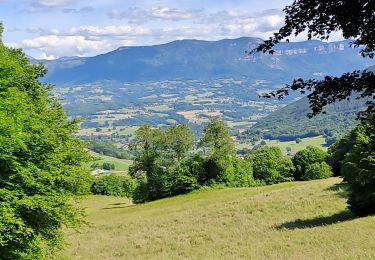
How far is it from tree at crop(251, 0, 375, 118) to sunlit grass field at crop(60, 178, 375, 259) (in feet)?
40.7

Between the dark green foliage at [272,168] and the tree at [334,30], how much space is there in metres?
92.4

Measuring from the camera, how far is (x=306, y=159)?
10275 centimetres

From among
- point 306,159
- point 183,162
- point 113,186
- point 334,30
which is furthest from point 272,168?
→ point 334,30

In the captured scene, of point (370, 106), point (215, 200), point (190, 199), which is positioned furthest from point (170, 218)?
point (370, 106)

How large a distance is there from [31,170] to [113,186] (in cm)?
10448

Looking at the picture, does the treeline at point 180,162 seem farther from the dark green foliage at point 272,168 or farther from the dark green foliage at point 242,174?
the dark green foliage at point 272,168

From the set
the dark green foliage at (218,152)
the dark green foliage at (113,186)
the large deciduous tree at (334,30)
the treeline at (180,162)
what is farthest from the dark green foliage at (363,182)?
the dark green foliage at (113,186)

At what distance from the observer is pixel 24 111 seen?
1970cm

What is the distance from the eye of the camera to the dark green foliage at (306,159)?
101375 millimetres

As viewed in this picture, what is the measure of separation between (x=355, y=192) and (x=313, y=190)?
18527mm

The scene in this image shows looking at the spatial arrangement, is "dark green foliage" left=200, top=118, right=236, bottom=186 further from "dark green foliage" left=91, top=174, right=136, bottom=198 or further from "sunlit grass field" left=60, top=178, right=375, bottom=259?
"dark green foliage" left=91, top=174, right=136, bottom=198

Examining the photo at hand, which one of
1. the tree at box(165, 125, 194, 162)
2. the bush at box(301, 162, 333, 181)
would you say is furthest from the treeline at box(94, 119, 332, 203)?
the bush at box(301, 162, 333, 181)

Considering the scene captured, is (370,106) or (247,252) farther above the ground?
(370,106)

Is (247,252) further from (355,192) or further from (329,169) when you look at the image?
(329,169)
